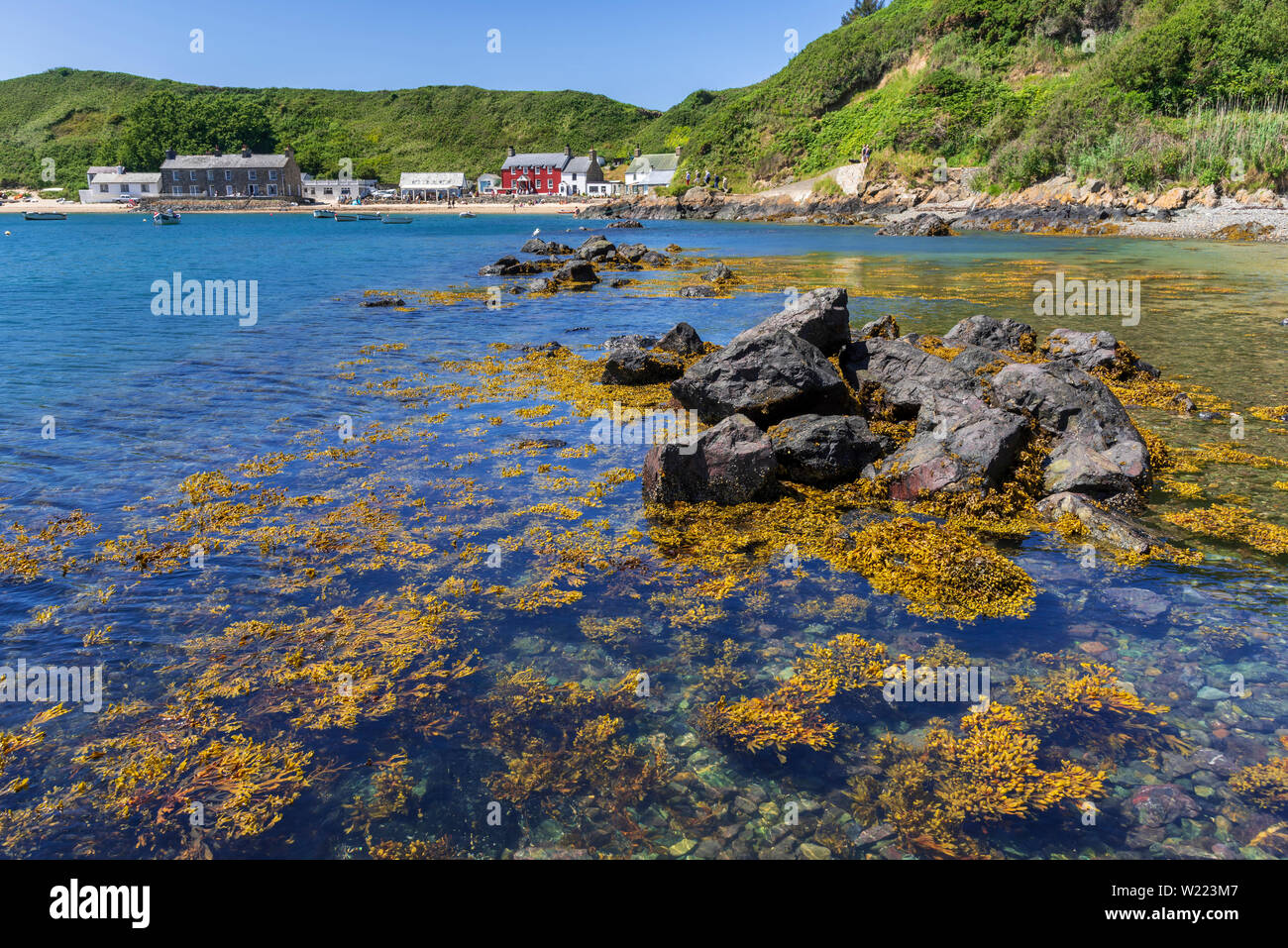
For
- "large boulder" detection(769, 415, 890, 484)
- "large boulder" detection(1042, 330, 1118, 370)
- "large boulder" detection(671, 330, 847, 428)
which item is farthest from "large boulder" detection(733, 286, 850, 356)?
"large boulder" detection(1042, 330, 1118, 370)

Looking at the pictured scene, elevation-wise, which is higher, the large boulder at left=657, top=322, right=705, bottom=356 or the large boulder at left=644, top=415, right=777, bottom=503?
the large boulder at left=657, top=322, right=705, bottom=356

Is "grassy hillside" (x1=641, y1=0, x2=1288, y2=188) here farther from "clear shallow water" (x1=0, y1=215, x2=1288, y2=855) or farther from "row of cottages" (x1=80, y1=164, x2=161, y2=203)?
"row of cottages" (x1=80, y1=164, x2=161, y2=203)

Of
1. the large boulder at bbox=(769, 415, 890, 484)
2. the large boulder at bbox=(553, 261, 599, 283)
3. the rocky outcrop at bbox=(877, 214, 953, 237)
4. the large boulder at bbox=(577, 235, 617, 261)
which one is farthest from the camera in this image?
the rocky outcrop at bbox=(877, 214, 953, 237)

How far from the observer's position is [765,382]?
12852 mm

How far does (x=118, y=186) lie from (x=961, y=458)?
9035 inches

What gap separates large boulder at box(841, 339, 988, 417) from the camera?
42.3 ft

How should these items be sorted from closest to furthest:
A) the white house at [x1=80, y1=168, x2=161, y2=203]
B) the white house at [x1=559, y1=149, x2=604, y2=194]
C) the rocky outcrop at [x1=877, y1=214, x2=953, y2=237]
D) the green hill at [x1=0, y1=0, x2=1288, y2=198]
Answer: the green hill at [x1=0, y1=0, x2=1288, y2=198] < the rocky outcrop at [x1=877, y1=214, x2=953, y2=237] < the white house at [x1=80, y1=168, x2=161, y2=203] < the white house at [x1=559, y1=149, x2=604, y2=194]

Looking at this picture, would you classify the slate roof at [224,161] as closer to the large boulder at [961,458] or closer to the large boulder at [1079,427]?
the large boulder at [1079,427]

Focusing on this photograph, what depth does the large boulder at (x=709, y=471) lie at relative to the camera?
34.8 feet

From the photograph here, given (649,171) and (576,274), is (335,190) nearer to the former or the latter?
(649,171)

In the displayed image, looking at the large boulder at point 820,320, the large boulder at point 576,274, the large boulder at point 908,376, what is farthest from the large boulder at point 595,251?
the large boulder at point 908,376

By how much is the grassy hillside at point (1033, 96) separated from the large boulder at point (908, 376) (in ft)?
210

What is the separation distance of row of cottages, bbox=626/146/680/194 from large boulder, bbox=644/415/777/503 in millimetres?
164623
